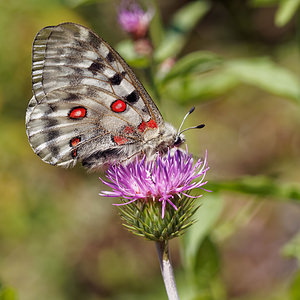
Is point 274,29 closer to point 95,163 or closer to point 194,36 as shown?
point 194,36

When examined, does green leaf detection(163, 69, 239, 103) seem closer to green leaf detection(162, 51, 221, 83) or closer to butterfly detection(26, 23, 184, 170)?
green leaf detection(162, 51, 221, 83)

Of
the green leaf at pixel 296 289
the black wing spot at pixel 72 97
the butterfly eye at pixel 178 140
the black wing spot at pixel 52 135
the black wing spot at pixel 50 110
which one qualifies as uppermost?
the black wing spot at pixel 72 97

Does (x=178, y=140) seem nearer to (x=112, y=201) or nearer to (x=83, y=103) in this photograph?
(x=83, y=103)

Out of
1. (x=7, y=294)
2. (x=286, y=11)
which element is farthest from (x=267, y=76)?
(x=7, y=294)

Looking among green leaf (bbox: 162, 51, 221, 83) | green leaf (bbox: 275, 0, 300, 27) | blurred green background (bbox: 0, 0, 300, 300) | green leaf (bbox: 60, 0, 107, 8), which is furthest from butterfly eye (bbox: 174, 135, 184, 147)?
green leaf (bbox: 60, 0, 107, 8)

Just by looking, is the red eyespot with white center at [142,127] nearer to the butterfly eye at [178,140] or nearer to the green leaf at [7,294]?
the butterfly eye at [178,140]

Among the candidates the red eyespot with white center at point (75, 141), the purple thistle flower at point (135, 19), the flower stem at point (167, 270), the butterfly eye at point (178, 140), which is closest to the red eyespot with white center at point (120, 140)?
the red eyespot with white center at point (75, 141)
